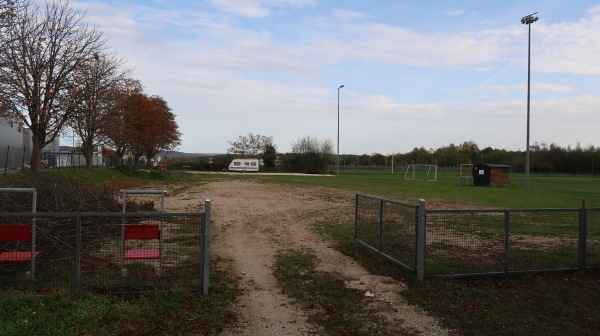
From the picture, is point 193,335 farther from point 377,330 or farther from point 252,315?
point 377,330

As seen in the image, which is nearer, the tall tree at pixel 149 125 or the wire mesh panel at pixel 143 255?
the wire mesh panel at pixel 143 255

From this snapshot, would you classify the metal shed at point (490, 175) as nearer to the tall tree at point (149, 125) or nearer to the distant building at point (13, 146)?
the tall tree at point (149, 125)

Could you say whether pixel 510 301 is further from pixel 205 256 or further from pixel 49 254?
pixel 49 254

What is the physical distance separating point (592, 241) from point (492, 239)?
5.29 feet

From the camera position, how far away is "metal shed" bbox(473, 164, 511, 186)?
37094 mm

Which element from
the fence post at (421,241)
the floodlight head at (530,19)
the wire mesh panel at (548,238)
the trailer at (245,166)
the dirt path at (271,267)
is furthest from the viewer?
the trailer at (245,166)

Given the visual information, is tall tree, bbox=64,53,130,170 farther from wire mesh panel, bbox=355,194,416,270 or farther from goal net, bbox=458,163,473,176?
goal net, bbox=458,163,473,176

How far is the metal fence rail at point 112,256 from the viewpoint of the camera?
568cm

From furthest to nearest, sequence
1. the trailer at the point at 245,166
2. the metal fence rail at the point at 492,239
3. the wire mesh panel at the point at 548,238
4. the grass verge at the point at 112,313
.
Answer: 1. the trailer at the point at 245,166
2. the wire mesh panel at the point at 548,238
3. the metal fence rail at the point at 492,239
4. the grass verge at the point at 112,313

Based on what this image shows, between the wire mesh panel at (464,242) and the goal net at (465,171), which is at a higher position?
the goal net at (465,171)

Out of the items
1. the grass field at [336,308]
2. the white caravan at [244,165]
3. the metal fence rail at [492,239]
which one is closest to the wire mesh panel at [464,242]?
the metal fence rail at [492,239]

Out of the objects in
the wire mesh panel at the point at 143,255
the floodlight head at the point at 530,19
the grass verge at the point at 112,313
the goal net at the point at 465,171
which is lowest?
the grass verge at the point at 112,313

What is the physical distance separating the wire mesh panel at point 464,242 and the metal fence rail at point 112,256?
11.9 ft

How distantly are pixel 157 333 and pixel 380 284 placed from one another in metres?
3.38
